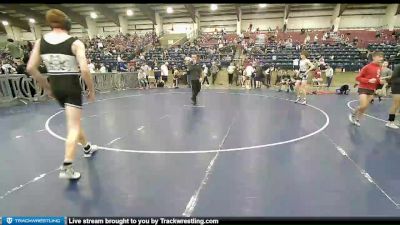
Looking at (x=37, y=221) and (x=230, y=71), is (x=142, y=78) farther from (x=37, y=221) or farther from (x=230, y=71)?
(x=37, y=221)

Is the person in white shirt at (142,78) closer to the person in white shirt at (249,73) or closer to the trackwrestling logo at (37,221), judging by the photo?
the person in white shirt at (249,73)

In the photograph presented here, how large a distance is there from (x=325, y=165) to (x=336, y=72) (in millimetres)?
19683

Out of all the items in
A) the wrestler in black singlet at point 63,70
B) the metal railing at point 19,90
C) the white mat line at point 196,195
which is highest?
the wrestler in black singlet at point 63,70

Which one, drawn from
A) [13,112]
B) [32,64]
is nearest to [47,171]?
[32,64]

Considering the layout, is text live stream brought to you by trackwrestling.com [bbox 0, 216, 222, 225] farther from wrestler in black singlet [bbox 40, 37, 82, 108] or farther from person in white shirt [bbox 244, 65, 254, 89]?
person in white shirt [bbox 244, 65, 254, 89]

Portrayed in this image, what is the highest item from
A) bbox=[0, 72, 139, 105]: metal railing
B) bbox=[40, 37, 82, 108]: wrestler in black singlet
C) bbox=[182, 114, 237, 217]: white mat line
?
bbox=[40, 37, 82, 108]: wrestler in black singlet

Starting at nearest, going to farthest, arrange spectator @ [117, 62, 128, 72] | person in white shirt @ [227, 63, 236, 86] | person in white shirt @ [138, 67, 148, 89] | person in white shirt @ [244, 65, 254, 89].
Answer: person in white shirt @ [138, 67, 148, 89] → person in white shirt @ [244, 65, 254, 89] → person in white shirt @ [227, 63, 236, 86] → spectator @ [117, 62, 128, 72]

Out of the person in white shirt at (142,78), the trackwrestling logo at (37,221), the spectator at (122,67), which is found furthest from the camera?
the spectator at (122,67)

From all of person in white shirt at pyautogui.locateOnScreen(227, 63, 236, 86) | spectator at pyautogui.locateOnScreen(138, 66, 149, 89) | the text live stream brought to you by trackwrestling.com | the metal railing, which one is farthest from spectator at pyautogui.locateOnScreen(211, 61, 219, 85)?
the text live stream brought to you by trackwrestling.com

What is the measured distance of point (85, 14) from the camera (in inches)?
1371

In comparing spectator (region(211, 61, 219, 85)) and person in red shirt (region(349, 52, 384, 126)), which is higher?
person in red shirt (region(349, 52, 384, 126))

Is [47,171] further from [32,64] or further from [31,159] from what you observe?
[32,64]

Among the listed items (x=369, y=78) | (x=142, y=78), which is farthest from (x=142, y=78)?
(x=369, y=78)

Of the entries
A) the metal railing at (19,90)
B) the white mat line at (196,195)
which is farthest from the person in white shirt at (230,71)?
the white mat line at (196,195)
